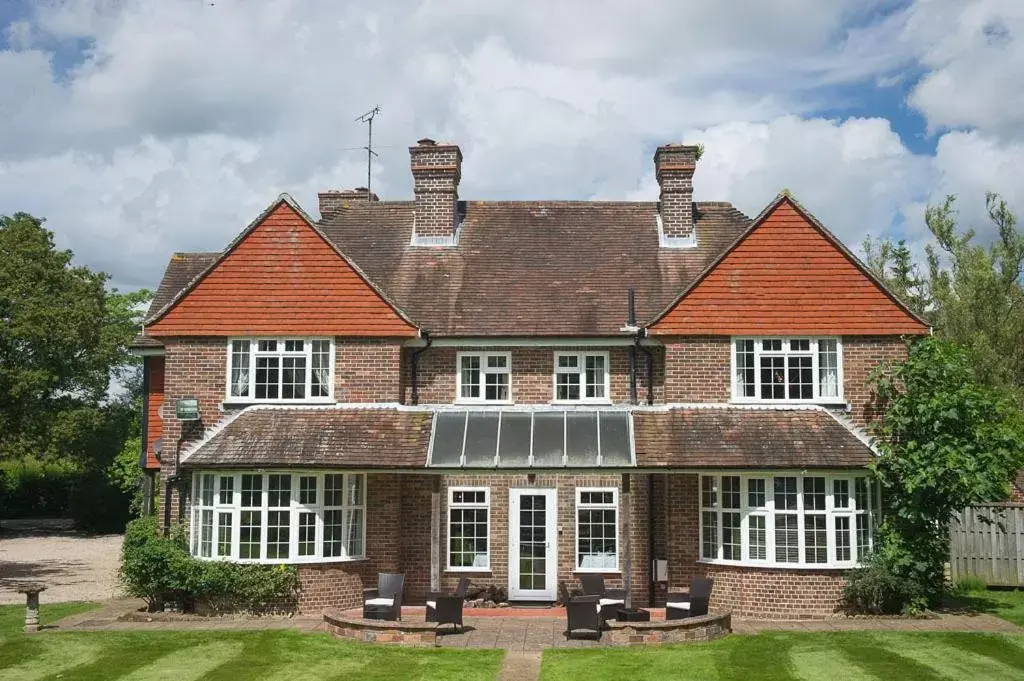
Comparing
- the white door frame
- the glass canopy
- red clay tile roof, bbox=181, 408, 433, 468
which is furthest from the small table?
red clay tile roof, bbox=181, 408, 433, 468

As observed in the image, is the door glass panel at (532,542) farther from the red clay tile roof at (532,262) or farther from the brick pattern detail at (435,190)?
the brick pattern detail at (435,190)

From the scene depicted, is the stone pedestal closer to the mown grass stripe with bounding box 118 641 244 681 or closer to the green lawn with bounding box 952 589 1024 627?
the mown grass stripe with bounding box 118 641 244 681

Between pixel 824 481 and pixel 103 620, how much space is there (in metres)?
14.0

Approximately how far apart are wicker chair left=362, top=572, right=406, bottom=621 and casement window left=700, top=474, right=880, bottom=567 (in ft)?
20.6

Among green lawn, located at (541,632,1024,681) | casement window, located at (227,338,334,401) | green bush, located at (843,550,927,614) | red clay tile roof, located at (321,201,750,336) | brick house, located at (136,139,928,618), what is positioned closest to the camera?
green lawn, located at (541,632,1024,681)

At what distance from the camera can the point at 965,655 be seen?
13.9 m

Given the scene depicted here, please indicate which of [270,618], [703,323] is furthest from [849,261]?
[270,618]

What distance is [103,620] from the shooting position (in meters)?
17.3

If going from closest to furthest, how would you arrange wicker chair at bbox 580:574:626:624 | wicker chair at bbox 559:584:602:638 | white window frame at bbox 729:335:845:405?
wicker chair at bbox 559:584:602:638 → wicker chair at bbox 580:574:626:624 → white window frame at bbox 729:335:845:405

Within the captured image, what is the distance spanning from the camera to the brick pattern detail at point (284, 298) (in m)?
19.5

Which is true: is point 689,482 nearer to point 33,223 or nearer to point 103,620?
point 103,620

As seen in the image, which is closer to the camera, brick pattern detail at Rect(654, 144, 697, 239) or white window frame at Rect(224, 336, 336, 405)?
white window frame at Rect(224, 336, 336, 405)

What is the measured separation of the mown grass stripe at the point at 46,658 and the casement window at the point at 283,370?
5.94 meters

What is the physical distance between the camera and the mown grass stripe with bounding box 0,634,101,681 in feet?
43.4
